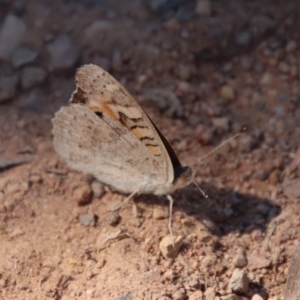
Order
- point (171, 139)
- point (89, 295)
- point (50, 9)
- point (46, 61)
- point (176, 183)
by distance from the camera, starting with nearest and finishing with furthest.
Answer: point (89, 295) < point (176, 183) < point (171, 139) < point (46, 61) < point (50, 9)

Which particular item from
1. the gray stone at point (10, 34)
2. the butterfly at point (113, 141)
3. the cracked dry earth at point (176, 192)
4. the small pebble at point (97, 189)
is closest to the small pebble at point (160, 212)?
the cracked dry earth at point (176, 192)

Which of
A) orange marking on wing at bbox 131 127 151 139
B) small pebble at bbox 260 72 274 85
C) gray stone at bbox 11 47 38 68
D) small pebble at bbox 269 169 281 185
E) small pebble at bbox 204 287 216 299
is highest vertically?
orange marking on wing at bbox 131 127 151 139

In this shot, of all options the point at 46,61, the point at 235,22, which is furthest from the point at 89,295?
the point at 235,22

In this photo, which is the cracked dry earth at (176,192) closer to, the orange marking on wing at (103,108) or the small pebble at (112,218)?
the small pebble at (112,218)

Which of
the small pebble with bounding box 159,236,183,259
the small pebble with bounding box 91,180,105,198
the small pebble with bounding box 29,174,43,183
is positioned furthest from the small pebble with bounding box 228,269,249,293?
the small pebble with bounding box 29,174,43,183

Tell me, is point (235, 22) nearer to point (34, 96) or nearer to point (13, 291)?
point (34, 96)

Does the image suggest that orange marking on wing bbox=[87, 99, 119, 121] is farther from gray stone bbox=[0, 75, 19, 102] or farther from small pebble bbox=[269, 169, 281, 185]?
small pebble bbox=[269, 169, 281, 185]

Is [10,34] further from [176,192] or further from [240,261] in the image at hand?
[240,261]
